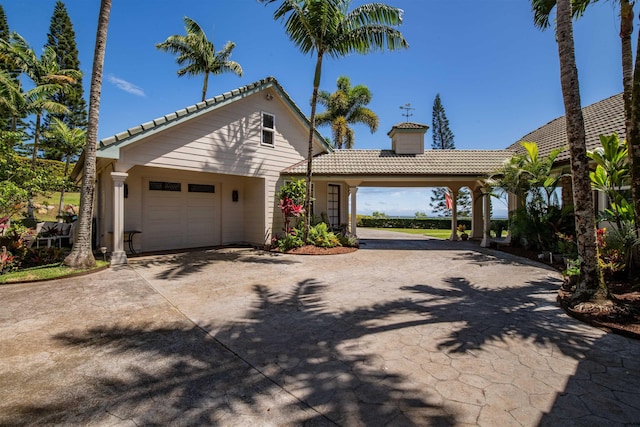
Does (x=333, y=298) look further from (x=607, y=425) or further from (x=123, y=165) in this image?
(x=123, y=165)

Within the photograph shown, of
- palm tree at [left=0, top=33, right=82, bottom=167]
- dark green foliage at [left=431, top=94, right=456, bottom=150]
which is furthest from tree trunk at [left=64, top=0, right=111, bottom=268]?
dark green foliage at [left=431, top=94, right=456, bottom=150]

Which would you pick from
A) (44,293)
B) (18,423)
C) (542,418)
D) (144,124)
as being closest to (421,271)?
(542,418)

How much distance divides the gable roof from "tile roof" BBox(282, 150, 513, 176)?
2.39 meters

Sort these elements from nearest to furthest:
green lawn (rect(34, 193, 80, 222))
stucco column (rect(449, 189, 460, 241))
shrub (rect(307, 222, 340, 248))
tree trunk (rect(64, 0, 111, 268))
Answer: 1. tree trunk (rect(64, 0, 111, 268))
2. shrub (rect(307, 222, 340, 248))
3. stucco column (rect(449, 189, 460, 241))
4. green lawn (rect(34, 193, 80, 222))

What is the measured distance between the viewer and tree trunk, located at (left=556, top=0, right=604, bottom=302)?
4.80m

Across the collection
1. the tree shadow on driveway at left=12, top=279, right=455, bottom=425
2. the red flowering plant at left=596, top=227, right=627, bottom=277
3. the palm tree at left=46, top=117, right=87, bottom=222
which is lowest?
the tree shadow on driveway at left=12, top=279, right=455, bottom=425

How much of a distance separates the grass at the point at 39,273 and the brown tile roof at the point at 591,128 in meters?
14.6

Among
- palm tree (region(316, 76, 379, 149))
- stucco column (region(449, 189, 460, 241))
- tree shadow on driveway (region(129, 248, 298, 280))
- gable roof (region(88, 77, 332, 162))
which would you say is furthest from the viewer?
palm tree (region(316, 76, 379, 149))

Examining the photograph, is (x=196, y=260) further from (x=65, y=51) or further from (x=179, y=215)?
(x=65, y=51)

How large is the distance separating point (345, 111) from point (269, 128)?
1673 centimetres

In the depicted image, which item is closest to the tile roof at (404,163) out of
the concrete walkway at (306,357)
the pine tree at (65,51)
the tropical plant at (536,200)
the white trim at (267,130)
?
the white trim at (267,130)

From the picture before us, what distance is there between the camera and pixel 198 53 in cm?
2008

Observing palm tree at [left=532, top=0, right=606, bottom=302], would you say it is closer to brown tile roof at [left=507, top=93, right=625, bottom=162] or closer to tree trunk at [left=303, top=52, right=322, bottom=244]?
brown tile roof at [left=507, top=93, right=625, bottom=162]

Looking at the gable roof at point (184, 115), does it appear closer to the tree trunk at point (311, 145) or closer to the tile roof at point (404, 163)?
the tree trunk at point (311, 145)
